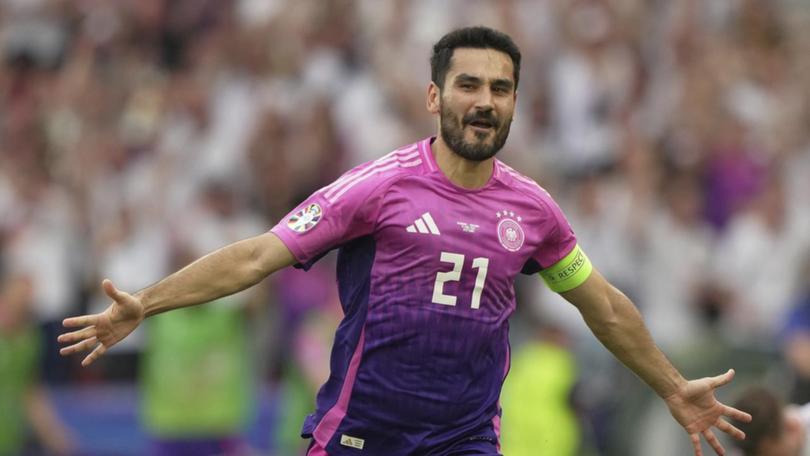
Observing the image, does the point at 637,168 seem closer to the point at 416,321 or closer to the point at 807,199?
the point at 807,199

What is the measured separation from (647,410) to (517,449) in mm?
1168

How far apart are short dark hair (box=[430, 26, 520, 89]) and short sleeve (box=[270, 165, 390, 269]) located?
0.53m

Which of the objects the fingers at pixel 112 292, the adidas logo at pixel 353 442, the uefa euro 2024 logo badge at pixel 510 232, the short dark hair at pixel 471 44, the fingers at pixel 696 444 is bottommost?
the fingers at pixel 696 444

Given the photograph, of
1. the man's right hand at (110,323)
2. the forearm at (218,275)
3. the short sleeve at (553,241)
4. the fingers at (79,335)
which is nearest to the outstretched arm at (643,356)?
the short sleeve at (553,241)

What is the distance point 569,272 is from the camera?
717 cm

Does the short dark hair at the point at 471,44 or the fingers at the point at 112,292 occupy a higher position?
the short dark hair at the point at 471,44

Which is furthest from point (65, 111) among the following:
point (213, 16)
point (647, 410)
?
point (647, 410)

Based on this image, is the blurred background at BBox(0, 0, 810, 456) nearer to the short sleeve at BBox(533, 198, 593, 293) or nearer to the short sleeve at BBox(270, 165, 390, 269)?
the short sleeve at BBox(533, 198, 593, 293)

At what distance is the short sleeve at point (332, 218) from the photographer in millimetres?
6676

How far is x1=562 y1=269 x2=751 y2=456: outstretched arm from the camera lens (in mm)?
7242

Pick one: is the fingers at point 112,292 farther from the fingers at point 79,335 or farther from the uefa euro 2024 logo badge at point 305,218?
the uefa euro 2024 logo badge at point 305,218

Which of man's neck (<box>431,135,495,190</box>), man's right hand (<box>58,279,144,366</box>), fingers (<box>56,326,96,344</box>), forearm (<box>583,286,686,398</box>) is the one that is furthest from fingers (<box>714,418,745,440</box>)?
fingers (<box>56,326,96,344</box>)

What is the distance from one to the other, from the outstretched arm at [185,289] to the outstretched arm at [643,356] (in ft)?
4.60

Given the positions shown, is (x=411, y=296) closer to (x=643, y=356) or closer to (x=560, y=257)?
(x=560, y=257)
